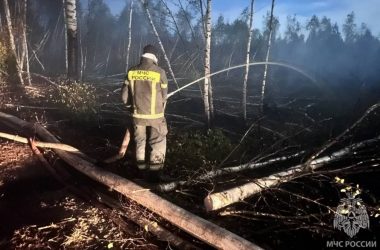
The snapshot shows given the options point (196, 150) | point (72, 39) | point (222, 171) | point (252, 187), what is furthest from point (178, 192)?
point (72, 39)

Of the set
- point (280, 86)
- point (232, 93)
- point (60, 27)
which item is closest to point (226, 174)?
point (232, 93)

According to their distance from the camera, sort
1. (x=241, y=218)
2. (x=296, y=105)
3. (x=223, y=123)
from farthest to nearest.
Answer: (x=296, y=105) → (x=223, y=123) → (x=241, y=218)

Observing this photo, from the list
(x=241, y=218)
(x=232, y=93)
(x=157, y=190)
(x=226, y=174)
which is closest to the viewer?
(x=241, y=218)

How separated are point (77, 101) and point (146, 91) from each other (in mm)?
5368

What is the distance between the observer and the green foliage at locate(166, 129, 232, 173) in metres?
7.04

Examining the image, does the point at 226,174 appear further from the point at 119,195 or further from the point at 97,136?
the point at 97,136

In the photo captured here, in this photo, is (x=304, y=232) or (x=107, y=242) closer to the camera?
(x=107, y=242)

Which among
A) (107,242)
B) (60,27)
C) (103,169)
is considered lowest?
(107,242)

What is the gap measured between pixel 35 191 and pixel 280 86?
56.5 feet

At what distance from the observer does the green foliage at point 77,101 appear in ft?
33.4

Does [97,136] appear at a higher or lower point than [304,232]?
higher

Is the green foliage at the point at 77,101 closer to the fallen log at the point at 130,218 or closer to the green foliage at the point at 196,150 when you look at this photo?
the green foliage at the point at 196,150

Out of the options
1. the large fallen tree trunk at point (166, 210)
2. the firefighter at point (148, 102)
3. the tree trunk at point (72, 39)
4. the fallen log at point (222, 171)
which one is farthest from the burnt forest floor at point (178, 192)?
the tree trunk at point (72, 39)

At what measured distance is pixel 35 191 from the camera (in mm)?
5949
